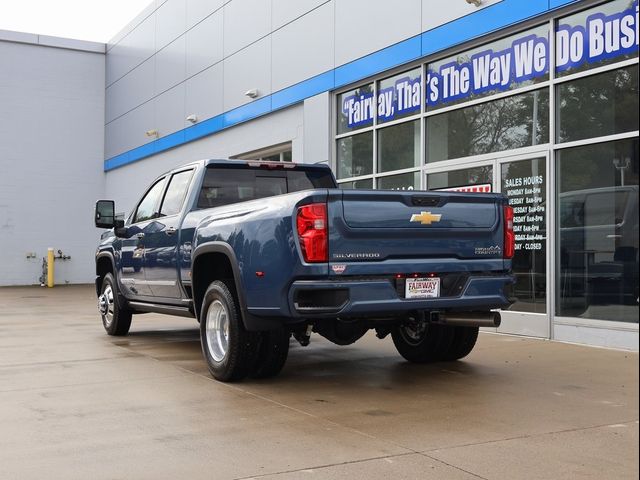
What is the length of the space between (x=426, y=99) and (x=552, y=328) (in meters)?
4.34

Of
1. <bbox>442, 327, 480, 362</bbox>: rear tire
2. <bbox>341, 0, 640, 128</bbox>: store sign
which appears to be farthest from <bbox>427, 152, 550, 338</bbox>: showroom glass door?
<bbox>442, 327, 480, 362</bbox>: rear tire

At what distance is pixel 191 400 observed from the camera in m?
5.81

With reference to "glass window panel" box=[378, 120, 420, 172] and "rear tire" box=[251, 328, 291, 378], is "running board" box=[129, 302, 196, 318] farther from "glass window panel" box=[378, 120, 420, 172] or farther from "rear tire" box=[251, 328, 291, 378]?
"glass window panel" box=[378, 120, 420, 172]

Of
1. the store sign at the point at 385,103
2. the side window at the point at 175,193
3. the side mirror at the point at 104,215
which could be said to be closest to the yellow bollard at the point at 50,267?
the store sign at the point at 385,103

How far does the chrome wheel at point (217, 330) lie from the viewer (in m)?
6.60

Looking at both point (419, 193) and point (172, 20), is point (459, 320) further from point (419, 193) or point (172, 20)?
point (172, 20)

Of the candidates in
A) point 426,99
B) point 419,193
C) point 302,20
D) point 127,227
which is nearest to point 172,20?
point 302,20

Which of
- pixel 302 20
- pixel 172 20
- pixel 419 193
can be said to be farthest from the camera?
pixel 172 20

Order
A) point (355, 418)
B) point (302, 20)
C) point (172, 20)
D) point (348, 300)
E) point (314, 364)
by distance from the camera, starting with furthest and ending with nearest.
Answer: point (172, 20) < point (302, 20) < point (314, 364) < point (348, 300) < point (355, 418)

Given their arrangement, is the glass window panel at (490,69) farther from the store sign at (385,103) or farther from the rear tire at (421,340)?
the rear tire at (421,340)

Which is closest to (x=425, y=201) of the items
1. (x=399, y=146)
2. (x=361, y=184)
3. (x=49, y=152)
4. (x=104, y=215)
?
(x=104, y=215)

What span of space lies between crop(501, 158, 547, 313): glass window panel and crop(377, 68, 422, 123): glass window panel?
254cm

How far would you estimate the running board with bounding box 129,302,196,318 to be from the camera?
25.1 ft

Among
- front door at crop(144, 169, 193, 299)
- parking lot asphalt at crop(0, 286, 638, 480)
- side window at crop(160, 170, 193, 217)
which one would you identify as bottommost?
parking lot asphalt at crop(0, 286, 638, 480)
